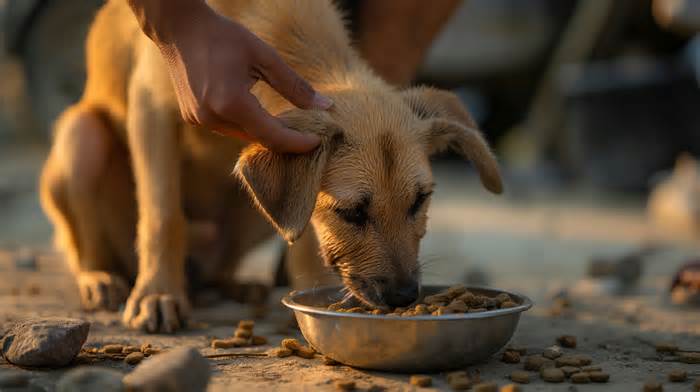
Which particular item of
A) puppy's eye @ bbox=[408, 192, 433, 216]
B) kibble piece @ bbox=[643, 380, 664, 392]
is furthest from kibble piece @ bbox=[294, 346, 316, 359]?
kibble piece @ bbox=[643, 380, 664, 392]

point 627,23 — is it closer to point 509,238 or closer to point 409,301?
point 509,238

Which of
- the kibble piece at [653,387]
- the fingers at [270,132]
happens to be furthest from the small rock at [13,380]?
the kibble piece at [653,387]

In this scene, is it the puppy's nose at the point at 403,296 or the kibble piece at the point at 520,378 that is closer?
the kibble piece at the point at 520,378

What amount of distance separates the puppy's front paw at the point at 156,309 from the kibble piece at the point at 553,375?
1876 mm

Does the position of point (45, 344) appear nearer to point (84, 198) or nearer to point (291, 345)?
point (291, 345)

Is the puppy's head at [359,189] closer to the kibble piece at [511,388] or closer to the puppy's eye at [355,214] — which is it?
the puppy's eye at [355,214]

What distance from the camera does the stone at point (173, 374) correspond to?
2467mm

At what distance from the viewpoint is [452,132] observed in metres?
3.90

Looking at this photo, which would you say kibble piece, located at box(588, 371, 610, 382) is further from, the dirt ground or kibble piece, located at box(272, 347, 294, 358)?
kibble piece, located at box(272, 347, 294, 358)

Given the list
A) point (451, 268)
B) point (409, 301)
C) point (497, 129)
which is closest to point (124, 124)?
point (409, 301)

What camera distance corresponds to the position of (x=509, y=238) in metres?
8.80

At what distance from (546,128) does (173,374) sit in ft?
40.1

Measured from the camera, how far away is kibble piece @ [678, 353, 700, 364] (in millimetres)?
3415

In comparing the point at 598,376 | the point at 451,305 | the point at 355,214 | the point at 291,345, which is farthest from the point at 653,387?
the point at 291,345
